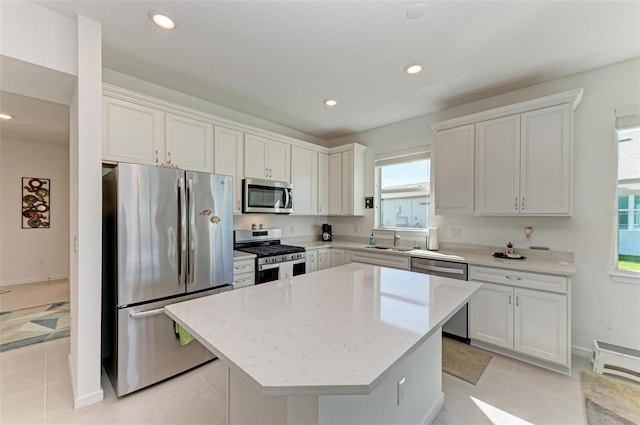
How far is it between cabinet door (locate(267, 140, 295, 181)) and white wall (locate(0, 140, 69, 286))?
4759 millimetres

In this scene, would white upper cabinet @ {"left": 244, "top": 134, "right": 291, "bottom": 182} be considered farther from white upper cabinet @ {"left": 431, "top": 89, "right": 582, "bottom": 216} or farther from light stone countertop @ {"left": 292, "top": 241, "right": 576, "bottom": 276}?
white upper cabinet @ {"left": 431, "top": 89, "right": 582, "bottom": 216}

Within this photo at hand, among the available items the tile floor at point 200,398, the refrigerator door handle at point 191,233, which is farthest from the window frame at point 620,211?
the refrigerator door handle at point 191,233

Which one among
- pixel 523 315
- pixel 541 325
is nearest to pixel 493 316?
pixel 523 315

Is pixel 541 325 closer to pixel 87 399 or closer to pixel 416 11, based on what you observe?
pixel 416 11

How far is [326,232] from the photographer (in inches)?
183

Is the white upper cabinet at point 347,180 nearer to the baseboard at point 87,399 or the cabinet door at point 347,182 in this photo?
the cabinet door at point 347,182

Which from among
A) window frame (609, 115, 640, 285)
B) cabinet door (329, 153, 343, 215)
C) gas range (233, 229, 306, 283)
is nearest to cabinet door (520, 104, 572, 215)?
window frame (609, 115, 640, 285)

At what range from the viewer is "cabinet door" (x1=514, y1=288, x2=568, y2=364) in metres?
2.24

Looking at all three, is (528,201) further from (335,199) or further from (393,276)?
(335,199)

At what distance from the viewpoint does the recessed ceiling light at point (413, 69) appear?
7.98 ft

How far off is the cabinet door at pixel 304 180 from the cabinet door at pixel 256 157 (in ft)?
1.62

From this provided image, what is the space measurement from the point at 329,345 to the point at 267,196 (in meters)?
2.74

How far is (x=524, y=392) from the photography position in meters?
2.04

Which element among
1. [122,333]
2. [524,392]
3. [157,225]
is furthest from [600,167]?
[122,333]
